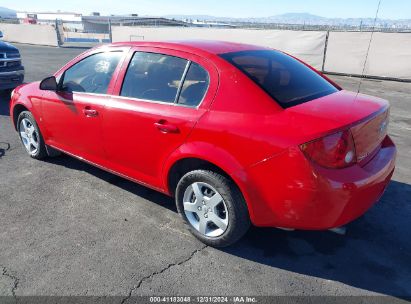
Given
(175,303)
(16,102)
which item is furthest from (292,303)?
(16,102)

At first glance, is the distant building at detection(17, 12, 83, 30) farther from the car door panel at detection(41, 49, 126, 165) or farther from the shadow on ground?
the shadow on ground

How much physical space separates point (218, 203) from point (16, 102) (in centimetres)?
350

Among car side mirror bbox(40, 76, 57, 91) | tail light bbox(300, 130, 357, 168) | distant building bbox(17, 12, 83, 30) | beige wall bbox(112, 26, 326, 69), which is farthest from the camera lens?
distant building bbox(17, 12, 83, 30)

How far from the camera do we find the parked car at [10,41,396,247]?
247cm

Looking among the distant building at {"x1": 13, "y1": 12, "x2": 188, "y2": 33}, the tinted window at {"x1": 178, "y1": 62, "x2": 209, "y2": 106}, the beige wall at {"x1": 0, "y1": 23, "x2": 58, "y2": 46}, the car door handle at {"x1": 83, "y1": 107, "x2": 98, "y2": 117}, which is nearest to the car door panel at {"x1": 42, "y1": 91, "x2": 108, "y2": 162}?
the car door handle at {"x1": 83, "y1": 107, "x2": 98, "y2": 117}

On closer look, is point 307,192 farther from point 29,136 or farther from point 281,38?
point 281,38

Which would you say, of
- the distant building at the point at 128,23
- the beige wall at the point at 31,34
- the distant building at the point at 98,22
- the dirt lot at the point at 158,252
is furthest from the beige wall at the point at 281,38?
the dirt lot at the point at 158,252

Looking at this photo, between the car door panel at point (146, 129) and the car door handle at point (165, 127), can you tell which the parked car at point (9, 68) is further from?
the car door handle at point (165, 127)

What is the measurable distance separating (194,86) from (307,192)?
1319 mm

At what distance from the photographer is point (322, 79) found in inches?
139

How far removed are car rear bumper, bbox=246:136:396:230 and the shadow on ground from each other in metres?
0.45

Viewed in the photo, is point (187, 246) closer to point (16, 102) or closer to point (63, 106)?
point (63, 106)

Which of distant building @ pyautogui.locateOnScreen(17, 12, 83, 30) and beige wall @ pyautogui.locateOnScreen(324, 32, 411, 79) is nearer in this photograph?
beige wall @ pyautogui.locateOnScreen(324, 32, 411, 79)

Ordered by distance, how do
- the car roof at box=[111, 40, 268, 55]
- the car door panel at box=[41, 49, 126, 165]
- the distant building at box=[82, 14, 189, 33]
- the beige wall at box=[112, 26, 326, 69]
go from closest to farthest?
the car roof at box=[111, 40, 268, 55] → the car door panel at box=[41, 49, 126, 165] → the beige wall at box=[112, 26, 326, 69] → the distant building at box=[82, 14, 189, 33]
